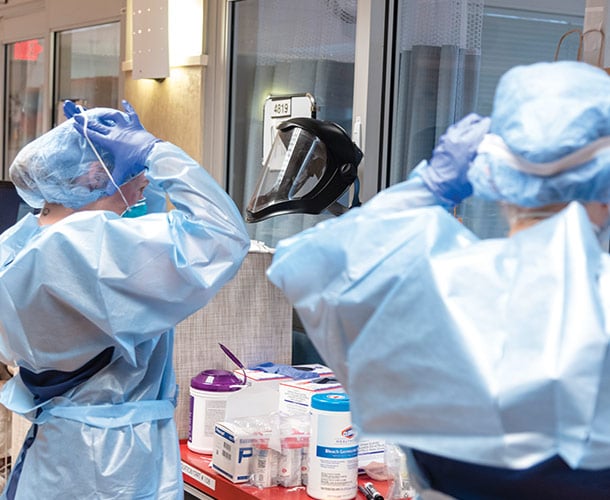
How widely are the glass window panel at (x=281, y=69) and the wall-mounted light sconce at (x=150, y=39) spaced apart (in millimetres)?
338

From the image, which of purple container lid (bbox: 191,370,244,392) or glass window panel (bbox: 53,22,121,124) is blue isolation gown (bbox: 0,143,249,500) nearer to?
purple container lid (bbox: 191,370,244,392)

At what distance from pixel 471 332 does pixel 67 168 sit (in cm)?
116

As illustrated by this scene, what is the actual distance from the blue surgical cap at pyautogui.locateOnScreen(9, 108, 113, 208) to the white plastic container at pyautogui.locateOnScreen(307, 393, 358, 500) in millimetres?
694

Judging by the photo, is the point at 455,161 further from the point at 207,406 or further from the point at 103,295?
the point at 207,406

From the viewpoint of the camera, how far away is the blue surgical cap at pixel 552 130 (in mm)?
1095

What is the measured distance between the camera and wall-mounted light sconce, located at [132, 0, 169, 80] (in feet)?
12.6

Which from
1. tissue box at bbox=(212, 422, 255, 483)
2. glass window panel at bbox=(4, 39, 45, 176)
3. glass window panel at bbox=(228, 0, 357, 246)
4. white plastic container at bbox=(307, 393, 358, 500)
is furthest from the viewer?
glass window panel at bbox=(4, 39, 45, 176)

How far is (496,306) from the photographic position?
1.07 metres

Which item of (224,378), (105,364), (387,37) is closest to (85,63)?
(387,37)

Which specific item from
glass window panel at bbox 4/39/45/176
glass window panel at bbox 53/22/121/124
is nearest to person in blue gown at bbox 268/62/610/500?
glass window panel at bbox 53/22/121/124

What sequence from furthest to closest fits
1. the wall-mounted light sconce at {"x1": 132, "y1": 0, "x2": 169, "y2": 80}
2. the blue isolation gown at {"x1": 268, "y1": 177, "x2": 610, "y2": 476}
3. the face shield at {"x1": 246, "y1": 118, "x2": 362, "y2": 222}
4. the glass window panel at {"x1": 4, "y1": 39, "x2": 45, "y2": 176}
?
the glass window panel at {"x1": 4, "y1": 39, "x2": 45, "y2": 176}, the wall-mounted light sconce at {"x1": 132, "y1": 0, "x2": 169, "y2": 80}, the face shield at {"x1": 246, "y1": 118, "x2": 362, "y2": 222}, the blue isolation gown at {"x1": 268, "y1": 177, "x2": 610, "y2": 476}

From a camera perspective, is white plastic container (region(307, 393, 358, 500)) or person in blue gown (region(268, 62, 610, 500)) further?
A: white plastic container (region(307, 393, 358, 500))

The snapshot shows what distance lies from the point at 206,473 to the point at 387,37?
145 cm

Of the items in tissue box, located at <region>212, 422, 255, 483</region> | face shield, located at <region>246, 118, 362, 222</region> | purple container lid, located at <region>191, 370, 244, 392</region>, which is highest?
face shield, located at <region>246, 118, 362, 222</region>
